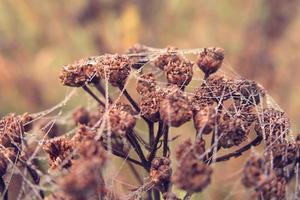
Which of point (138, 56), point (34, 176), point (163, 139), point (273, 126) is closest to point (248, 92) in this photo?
point (273, 126)

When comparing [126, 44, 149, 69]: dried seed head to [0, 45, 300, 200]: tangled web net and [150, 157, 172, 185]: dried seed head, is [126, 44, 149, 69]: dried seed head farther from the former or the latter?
[150, 157, 172, 185]: dried seed head

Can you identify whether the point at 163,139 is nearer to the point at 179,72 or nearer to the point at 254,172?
the point at 179,72

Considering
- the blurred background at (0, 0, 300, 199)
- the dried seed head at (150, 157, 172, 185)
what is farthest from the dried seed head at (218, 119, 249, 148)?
the blurred background at (0, 0, 300, 199)

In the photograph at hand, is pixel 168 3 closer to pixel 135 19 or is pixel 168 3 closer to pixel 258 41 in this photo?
pixel 135 19

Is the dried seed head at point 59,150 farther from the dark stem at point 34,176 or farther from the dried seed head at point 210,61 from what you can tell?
the dried seed head at point 210,61

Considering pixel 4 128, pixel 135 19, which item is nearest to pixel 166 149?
pixel 4 128
